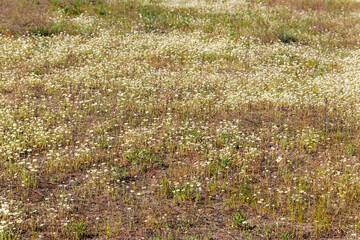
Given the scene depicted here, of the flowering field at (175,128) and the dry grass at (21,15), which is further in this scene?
the dry grass at (21,15)

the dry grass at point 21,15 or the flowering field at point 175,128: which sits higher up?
the dry grass at point 21,15

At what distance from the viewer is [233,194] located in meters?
7.26

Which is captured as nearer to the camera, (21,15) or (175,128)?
(175,128)

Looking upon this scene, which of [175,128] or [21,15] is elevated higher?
[21,15]

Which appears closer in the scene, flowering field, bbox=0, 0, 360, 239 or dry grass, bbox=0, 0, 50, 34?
flowering field, bbox=0, 0, 360, 239

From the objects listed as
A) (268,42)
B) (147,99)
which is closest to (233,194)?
(147,99)

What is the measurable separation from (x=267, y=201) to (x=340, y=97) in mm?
6002

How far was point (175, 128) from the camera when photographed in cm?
988

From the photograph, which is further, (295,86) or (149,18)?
(149,18)

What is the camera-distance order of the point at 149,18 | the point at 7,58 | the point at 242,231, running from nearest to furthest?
the point at 242,231, the point at 7,58, the point at 149,18

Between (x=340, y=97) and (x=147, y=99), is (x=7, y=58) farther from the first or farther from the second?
(x=340, y=97)

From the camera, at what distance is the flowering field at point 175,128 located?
6590 mm

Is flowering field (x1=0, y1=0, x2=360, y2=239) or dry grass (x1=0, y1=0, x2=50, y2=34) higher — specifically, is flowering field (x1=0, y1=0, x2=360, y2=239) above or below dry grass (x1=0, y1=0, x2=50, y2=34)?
below

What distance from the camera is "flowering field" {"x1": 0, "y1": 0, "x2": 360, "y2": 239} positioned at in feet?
21.6
